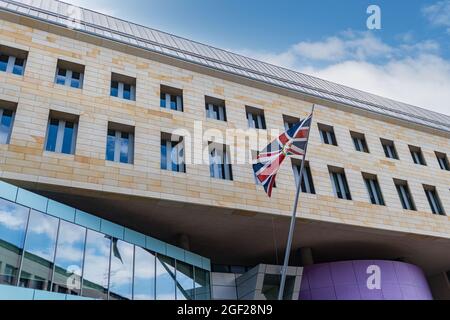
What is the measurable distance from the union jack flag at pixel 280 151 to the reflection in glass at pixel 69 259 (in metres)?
7.85

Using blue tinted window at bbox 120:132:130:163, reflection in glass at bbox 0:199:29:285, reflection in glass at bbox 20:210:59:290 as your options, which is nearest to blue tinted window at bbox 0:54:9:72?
blue tinted window at bbox 120:132:130:163

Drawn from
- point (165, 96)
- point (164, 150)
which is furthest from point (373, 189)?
point (165, 96)

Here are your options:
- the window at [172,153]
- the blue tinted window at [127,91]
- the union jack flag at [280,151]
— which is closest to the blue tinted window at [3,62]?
the blue tinted window at [127,91]

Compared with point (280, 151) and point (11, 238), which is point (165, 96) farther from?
Result: point (11, 238)

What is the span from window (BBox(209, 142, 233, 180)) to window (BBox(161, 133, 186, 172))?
1.77 meters

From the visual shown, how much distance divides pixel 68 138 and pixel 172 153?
533 cm

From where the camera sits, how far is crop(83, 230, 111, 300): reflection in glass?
650 inches

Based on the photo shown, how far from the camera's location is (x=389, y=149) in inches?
1236

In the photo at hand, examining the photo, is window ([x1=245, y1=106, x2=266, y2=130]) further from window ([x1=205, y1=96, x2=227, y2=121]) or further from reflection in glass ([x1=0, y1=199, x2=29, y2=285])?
reflection in glass ([x1=0, y1=199, x2=29, y2=285])

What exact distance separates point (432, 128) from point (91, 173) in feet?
90.4

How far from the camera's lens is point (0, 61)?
21281 mm

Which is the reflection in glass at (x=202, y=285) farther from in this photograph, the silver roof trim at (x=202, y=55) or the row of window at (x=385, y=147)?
the silver roof trim at (x=202, y=55)
